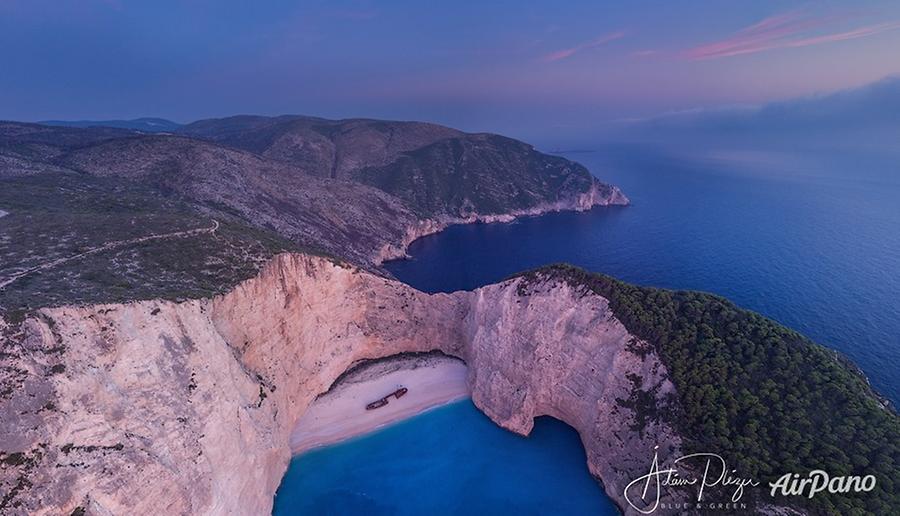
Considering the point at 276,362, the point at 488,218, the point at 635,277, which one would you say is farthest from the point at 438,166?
the point at 276,362

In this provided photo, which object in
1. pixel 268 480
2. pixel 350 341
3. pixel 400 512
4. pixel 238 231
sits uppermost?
pixel 238 231

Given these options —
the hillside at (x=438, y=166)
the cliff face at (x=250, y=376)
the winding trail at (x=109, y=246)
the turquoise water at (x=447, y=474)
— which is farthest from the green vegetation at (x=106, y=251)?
the hillside at (x=438, y=166)

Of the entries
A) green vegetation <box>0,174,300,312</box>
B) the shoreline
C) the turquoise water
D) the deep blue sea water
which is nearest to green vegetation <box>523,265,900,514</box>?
the turquoise water

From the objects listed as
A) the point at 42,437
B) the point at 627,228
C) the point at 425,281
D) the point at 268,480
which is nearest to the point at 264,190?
the point at 425,281

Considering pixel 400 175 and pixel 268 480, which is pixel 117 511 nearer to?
pixel 268 480

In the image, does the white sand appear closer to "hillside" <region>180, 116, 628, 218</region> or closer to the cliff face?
the cliff face

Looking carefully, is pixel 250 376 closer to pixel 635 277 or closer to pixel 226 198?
pixel 226 198
